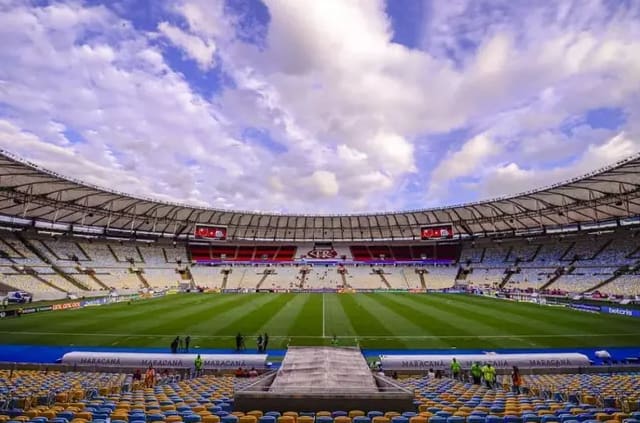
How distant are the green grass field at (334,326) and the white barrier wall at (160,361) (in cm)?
449

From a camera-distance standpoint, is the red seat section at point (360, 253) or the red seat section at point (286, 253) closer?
the red seat section at point (360, 253)

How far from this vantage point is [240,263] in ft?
255

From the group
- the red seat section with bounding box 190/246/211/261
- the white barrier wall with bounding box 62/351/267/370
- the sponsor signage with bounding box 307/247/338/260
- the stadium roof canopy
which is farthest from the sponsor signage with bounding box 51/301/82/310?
the sponsor signage with bounding box 307/247/338/260

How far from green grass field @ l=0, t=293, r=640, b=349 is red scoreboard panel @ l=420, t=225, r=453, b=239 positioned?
26343 millimetres

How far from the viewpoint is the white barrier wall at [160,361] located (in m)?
18.1

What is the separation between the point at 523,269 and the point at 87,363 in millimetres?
64308

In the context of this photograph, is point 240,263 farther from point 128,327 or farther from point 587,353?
point 587,353

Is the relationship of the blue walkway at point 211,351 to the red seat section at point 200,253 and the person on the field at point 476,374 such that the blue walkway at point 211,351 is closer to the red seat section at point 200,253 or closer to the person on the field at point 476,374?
the person on the field at point 476,374

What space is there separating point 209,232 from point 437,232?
43705 mm

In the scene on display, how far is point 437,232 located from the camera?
6675 centimetres

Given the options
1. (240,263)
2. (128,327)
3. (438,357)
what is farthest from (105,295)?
(438,357)

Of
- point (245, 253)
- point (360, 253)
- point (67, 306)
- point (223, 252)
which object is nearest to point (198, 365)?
point (67, 306)

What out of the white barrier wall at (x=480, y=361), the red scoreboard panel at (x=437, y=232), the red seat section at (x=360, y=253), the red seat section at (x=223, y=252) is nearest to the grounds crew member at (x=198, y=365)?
the white barrier wall at (x=480, y=361)

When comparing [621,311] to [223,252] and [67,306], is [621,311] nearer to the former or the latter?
[67,306]
